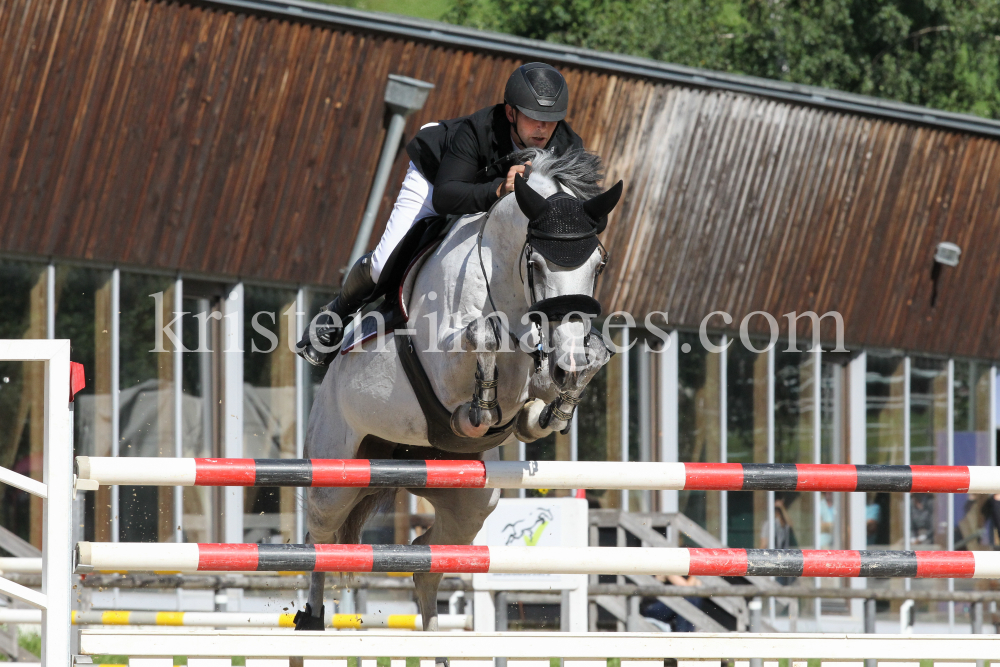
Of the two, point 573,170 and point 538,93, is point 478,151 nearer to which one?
point 538,93

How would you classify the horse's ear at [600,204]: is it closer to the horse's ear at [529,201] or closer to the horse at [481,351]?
the horse at [481,351]

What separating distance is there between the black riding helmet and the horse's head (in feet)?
1.69

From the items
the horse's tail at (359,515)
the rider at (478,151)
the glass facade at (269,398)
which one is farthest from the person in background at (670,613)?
the rider at (478,151)

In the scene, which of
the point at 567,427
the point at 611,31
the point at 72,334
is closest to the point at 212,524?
the point at 72,334

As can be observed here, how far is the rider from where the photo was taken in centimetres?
425

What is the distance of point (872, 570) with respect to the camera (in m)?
3.45

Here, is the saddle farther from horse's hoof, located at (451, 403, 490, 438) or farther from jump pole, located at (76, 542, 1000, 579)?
jump pole, located at (76, 542, 1000, 579)

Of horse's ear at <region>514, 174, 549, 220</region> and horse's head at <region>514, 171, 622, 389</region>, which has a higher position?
horse's ear at <region>514, 174, 549, 220</region>

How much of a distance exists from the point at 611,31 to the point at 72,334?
44.2 ft

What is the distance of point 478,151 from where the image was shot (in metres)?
4.43

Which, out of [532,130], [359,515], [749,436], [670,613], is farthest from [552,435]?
[532,130]

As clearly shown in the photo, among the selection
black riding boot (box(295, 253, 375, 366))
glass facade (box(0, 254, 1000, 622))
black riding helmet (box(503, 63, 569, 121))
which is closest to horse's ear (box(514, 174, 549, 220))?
black riding helmet (box(503, 63, 569, 121))

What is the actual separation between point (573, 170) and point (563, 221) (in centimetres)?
32

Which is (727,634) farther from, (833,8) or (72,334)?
(833,8)
